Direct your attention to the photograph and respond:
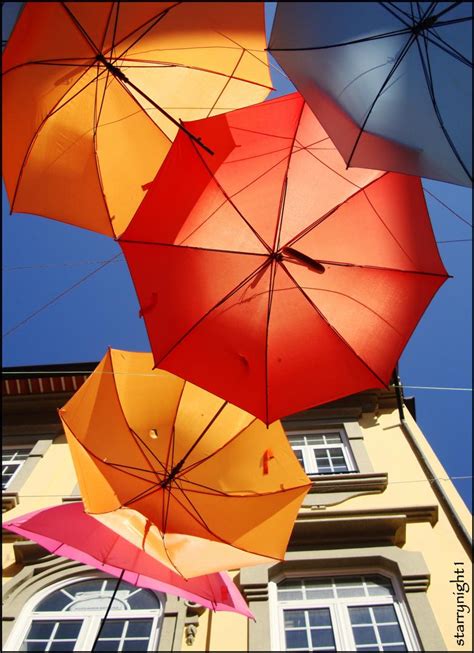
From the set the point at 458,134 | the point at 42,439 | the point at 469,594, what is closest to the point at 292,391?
the point at 458,134

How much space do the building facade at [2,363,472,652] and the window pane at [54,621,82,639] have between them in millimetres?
14

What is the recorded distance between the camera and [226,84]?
5.36m

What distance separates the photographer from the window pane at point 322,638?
5.43 meters

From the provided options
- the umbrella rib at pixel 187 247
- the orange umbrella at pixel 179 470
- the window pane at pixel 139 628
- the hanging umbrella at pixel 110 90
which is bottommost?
the window pane at pixel 139 628

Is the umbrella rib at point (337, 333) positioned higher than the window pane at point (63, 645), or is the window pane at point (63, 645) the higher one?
Result: the umbrella rib at point (337, 333)

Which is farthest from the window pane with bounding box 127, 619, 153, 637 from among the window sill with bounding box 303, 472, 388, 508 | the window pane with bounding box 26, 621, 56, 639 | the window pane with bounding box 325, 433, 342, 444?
the window pane with bounding box 325, 433, 342, 444

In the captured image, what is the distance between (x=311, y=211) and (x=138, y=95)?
7.68 ft

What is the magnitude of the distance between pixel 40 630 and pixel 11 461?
4216mm

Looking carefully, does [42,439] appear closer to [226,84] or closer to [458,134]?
[226,84]

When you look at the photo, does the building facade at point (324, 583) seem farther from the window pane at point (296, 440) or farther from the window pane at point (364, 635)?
the window pane at point (296, 440)

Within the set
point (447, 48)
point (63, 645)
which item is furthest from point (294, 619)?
point (447, 48)

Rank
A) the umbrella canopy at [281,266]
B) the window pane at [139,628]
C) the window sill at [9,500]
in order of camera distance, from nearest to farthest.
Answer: the umbrella canopy at [281,266], the window pane at [139,628], the window sill at [9,500]

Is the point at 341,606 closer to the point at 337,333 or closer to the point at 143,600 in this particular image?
the point at 143,600

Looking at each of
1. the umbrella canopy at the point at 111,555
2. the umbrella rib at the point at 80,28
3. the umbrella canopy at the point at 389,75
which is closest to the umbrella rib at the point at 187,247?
the umbrella canopy at the point at 389,75
